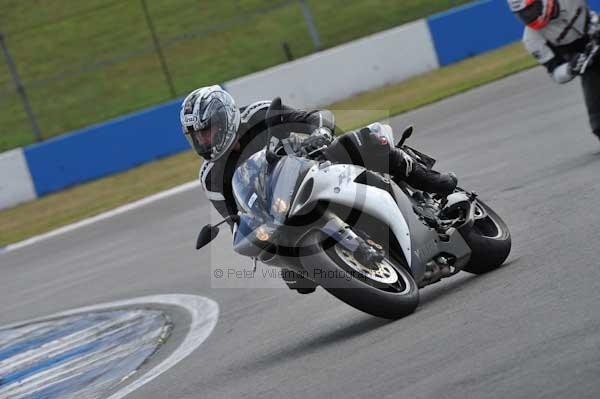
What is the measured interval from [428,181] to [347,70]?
15.1 m

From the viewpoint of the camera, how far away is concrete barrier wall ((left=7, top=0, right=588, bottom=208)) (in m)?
20.6

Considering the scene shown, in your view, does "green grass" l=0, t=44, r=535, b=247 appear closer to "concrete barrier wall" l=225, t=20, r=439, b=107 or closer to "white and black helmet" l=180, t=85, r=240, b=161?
"concrete barrier wall" l=225, t=20, r=439, b=107

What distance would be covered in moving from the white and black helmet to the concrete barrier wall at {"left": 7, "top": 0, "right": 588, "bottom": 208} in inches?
548

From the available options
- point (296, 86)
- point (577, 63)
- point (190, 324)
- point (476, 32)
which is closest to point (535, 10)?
point (577, 63)

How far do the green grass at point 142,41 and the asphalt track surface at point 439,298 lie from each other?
366 inches

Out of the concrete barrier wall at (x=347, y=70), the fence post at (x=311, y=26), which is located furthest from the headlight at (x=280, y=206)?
the fence post at (x=311, y=26)

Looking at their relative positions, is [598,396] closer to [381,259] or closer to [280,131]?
[381,259]

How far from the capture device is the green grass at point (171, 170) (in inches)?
711

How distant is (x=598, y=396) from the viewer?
4.23 m

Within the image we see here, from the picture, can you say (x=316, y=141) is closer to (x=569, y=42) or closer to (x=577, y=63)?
(x=577, y=63)

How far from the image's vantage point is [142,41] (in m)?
25.7

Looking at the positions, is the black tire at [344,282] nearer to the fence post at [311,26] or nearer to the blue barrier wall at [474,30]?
the blue barrier wall at [474,30]

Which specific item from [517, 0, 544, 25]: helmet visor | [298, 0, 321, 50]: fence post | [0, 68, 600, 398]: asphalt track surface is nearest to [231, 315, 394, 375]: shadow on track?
[0, 68, 600, 398]: asphalt track surface

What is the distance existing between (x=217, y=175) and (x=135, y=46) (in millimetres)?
19014
